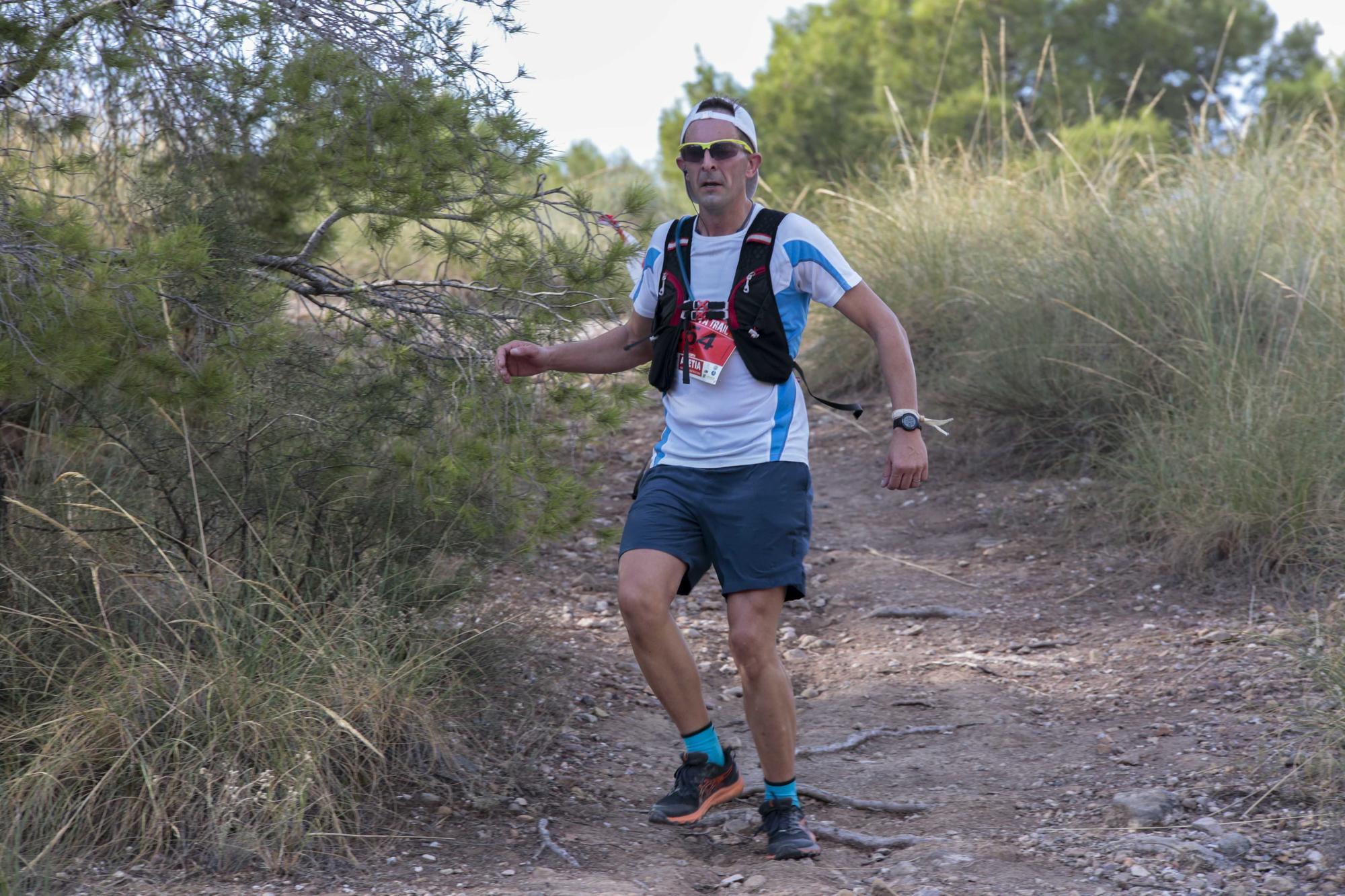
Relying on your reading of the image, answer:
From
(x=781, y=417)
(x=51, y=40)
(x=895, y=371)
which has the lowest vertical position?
(x=781, y=417)

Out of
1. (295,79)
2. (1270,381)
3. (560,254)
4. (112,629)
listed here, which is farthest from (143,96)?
(1270,381)

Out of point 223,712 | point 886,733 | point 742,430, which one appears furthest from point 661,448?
point 886,733

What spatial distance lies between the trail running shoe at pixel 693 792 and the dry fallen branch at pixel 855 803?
18 cm

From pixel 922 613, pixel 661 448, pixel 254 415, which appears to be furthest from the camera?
pixel 922 613

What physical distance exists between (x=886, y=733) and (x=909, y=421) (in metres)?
1.58

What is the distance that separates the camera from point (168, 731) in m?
3.46

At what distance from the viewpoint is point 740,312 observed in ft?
11.5

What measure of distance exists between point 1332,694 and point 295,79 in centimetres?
344

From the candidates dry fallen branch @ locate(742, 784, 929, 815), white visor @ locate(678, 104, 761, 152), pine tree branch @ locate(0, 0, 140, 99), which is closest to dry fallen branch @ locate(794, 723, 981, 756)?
dry fallen branch @ locate(742, 784, 929, 815)

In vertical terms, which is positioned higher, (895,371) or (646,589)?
(895,371)

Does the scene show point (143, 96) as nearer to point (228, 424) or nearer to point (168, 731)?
point (228, 424)

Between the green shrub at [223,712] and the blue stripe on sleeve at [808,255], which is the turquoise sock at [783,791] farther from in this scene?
the blue stripe on sleeve at [808,255]

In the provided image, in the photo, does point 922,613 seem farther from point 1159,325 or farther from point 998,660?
point 1159,325

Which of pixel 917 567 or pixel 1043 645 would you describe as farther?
pixel 917 567
